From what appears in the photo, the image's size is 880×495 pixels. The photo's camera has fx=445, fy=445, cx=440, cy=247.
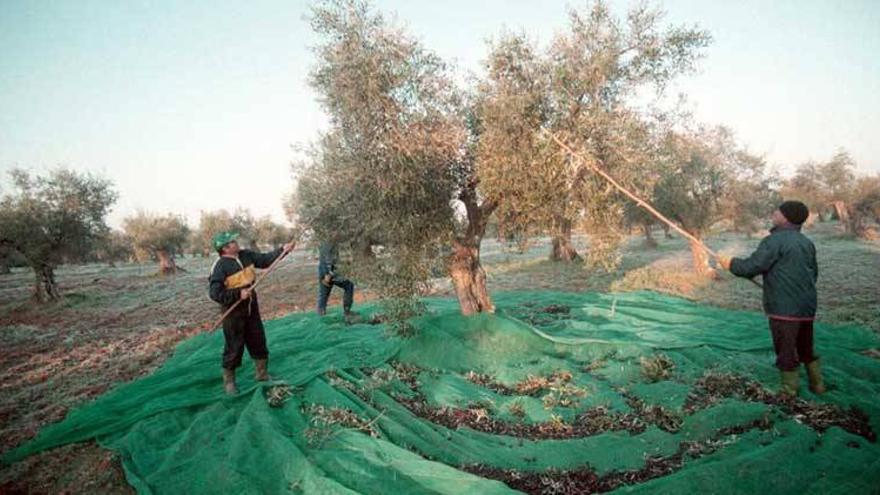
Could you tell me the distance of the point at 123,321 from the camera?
1898 cm

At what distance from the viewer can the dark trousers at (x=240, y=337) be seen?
330 inches

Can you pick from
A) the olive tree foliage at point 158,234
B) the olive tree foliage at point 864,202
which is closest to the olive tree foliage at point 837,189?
the olive tree foliage at point 864,202

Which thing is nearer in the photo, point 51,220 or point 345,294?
point 345,294

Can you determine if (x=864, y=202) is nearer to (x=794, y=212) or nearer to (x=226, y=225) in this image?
(x=794, y=212)

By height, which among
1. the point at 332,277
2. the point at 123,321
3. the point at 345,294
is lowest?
the point at 123,321

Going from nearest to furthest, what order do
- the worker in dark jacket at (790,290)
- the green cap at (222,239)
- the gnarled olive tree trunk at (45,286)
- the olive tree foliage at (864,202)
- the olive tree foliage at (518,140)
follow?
1. the worker in dark jacket at (790,290)
2. the green cap at (222,239)
3. the olive tree foliage at (518,140)
4. the gnarled olive tree trunk at (45,286)
5. the olive tree foliage at (864,202)

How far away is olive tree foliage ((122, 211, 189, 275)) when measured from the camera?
42.9m

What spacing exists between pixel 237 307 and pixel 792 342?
→ 30.8 ft

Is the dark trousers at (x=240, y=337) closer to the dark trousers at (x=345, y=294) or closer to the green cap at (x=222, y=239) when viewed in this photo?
the green cap at (x=222, y=239)

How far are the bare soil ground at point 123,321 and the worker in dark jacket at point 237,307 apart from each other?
2261 mm

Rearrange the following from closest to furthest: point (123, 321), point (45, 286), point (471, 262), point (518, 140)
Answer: point (518, 140) < point (471, 262) < point (123, 321) < point (45, 286)

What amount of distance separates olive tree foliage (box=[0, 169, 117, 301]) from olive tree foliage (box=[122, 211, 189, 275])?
53.9ft

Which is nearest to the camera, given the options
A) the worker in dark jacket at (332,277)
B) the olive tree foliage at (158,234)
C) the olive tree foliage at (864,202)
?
the worker in dark jacket at (332,277)

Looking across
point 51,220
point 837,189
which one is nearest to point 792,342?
point 51,220
